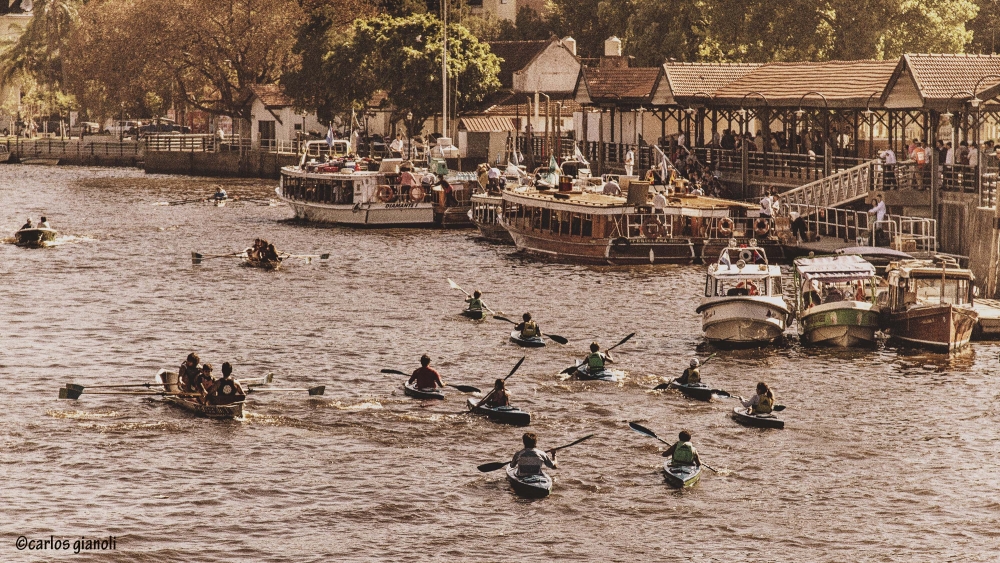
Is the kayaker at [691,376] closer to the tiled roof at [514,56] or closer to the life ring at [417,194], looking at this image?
the life ring at [417,194]

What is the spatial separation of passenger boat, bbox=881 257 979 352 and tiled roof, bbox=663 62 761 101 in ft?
124

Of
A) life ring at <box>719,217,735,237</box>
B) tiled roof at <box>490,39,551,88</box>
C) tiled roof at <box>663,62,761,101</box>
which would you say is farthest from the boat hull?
tiled roof at <box>490,39,551,88</box>

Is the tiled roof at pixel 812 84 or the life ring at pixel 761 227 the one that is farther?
the tiled roof at pixel 812 84

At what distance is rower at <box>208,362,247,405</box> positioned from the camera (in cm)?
4100

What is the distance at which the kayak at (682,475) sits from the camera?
34906mm

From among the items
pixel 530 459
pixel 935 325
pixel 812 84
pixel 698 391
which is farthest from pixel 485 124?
pixel 530 459

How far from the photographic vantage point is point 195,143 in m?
148

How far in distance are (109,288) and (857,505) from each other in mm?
41792

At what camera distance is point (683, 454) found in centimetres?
3538

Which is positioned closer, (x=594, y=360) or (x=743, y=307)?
(x=594, y=360)

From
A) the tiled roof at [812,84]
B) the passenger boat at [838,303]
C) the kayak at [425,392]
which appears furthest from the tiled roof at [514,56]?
the kayak at [425,392]

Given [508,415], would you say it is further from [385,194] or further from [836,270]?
[385,194]

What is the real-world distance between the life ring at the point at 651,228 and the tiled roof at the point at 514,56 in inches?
2112

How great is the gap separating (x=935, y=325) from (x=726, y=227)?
72.0 ft
